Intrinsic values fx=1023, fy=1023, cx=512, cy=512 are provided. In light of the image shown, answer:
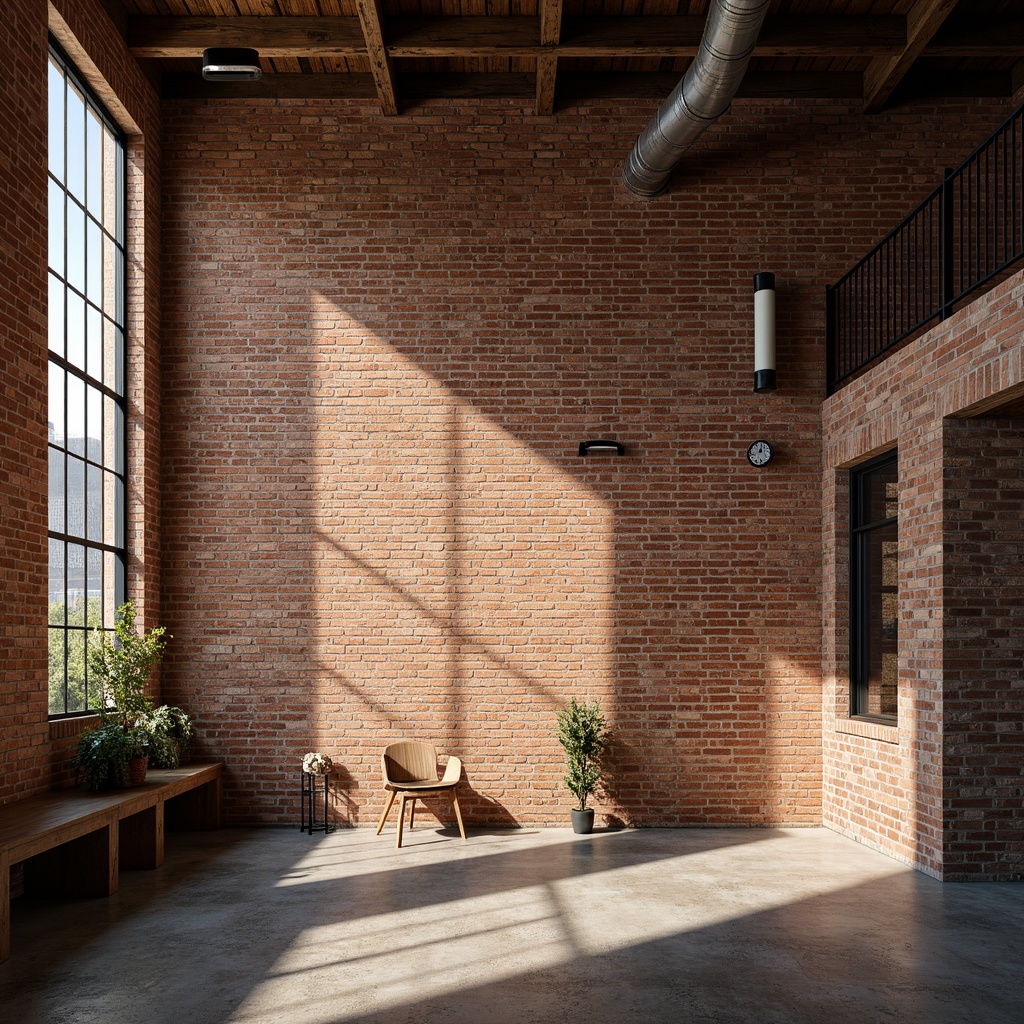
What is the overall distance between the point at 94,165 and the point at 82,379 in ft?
5.38

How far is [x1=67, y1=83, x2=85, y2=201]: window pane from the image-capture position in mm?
6980

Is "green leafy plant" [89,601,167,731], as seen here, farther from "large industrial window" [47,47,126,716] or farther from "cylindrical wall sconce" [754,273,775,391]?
"cylindrical wall sconce" [754,273,775,391]

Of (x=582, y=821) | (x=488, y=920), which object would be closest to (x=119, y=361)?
(x=582, y=821)

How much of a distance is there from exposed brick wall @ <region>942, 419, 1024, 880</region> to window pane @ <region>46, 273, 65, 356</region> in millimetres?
5648

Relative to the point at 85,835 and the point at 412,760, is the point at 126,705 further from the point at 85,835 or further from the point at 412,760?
the point at 412,760

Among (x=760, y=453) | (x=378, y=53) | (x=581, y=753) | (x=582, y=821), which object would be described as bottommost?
(x=582, y=821)

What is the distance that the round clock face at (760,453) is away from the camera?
8.05 meters

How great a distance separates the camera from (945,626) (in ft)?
19.9

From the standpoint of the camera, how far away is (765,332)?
7.96 meters

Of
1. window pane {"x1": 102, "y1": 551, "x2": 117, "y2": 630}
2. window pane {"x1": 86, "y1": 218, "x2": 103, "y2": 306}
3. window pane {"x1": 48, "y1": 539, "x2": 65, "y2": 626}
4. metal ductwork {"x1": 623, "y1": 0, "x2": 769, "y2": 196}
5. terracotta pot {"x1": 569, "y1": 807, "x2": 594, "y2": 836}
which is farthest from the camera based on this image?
terracotta pot {"x1": 569, "y1": 807, "x2": 594, "y2": 836}

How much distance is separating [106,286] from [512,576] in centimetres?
375

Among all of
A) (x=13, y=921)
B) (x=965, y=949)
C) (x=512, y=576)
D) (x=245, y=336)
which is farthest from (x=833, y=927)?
(x=245, y=336)

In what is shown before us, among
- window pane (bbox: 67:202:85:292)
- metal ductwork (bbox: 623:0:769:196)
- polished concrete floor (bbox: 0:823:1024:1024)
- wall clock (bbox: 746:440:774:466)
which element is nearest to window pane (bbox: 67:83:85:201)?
window pane (bbox: 67:202:85:292)

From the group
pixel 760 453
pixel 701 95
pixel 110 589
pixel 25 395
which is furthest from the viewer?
pixel 760 453
